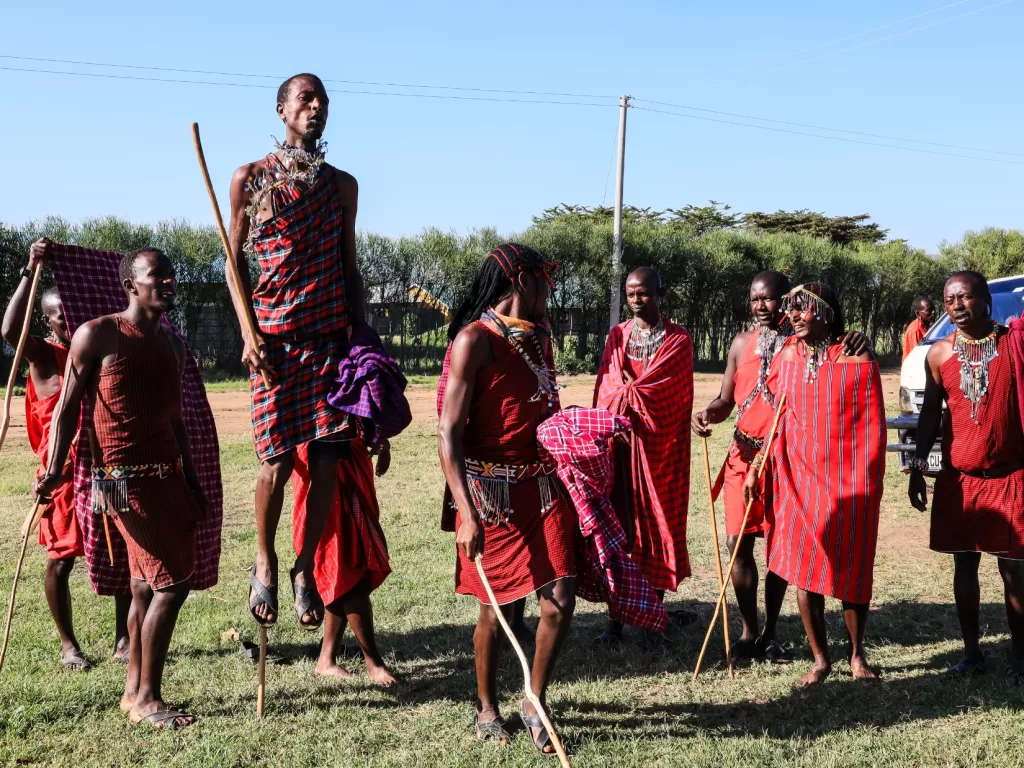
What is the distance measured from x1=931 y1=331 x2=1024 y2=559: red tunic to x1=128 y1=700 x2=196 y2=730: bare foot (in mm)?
3899

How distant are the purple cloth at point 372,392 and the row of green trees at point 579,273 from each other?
1786 cm

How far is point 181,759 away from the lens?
4.29m

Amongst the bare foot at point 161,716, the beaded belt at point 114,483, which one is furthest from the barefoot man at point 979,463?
the beaded belt at point 114,483

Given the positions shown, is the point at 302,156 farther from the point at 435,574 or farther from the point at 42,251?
the point at 435,574

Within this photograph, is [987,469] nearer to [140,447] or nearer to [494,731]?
[494,731]

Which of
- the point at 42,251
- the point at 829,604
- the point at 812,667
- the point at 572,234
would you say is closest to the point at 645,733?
the point at 812,667

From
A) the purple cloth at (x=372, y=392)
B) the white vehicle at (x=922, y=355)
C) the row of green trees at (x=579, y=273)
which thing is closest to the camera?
the purple cloth at (x=372, y=392)

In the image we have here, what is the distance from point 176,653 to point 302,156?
9.65 feet

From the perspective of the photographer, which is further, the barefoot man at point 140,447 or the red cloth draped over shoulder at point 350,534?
the red cloth draped over shoulder at point 350,534

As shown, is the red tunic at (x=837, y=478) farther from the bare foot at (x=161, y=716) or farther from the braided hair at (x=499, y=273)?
the bare foot at (x=161, y=716)

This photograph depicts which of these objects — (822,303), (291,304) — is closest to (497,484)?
(291,304)

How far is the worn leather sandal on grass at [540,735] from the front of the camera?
4.34 meters

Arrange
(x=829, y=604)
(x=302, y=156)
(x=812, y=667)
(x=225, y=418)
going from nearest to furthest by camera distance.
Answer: (x=302, y=156) < (x=812, y=667) < (x=829, y=604) < (x=225, y=418)

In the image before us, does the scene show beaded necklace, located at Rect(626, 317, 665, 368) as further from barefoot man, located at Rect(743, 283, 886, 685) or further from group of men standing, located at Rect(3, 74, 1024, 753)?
barefoot man, located at Rect(743, 283, 886, 685)
